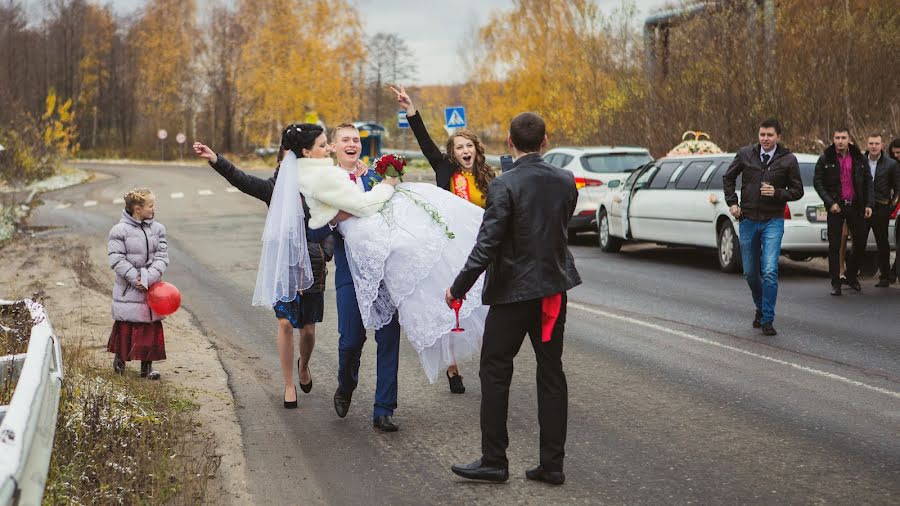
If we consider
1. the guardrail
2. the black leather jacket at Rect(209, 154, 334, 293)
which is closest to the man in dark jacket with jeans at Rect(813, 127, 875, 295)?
the black leather jacket at Rect(209, 154, 334, 293)

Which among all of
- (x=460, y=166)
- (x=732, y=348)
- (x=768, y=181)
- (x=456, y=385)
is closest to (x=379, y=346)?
(x=456, y=385)

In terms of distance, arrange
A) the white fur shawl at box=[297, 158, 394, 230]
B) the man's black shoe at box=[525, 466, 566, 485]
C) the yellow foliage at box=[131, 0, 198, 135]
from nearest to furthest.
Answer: the man's black shoe at box=[525, 466, 566, 485], the white fur shawl at box=[297, 158, 394, 230], the yellow foliage at box=[131, 0, 198, 135]

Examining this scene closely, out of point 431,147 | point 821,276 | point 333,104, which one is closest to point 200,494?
point 431,147

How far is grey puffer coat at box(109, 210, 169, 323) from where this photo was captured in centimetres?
845

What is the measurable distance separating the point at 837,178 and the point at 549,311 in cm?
Result: 913

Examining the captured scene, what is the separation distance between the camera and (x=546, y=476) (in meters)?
5.66

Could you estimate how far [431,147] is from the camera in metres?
7.88

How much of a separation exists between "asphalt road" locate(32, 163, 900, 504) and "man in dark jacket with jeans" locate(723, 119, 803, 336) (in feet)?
1.28

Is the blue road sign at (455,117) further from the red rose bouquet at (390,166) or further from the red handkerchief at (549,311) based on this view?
the red handkerchief at (549,311)

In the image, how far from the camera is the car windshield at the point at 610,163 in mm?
20797

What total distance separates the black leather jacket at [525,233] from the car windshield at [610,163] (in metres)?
15.4

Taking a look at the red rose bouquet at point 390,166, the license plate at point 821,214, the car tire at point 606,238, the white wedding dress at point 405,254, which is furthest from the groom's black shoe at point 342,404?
the car tire at point 606,238

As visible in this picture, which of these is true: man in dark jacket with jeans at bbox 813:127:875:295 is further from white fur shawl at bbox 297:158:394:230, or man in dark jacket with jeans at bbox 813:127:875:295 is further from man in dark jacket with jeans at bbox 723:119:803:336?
white fur shawl at bbox 297:158:394:230

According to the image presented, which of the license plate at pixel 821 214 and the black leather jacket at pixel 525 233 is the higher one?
the black leather jacket at pixel 525 233
